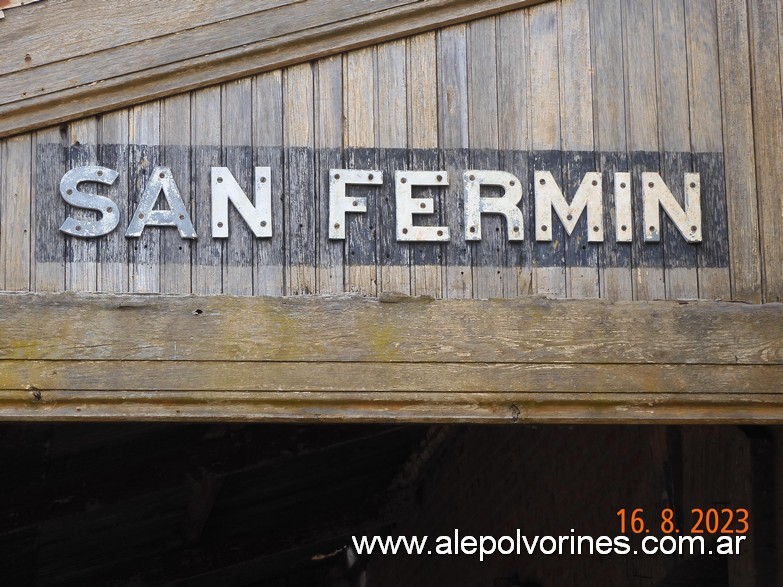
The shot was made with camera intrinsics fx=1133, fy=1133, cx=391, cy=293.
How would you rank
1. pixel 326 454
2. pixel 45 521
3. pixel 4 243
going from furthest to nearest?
pixel 326 454 < pixel 45 521 < pixel 4 243

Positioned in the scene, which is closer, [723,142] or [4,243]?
[4,243]

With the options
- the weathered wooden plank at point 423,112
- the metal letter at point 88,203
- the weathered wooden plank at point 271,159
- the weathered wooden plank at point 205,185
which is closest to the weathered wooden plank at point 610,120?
the weathered wooden plank at point 423,112

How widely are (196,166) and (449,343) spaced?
104 centimetres

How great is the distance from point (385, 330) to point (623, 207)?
0.97m

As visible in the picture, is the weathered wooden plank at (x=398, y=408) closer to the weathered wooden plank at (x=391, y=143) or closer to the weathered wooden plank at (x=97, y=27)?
the weathered wooden plank at (x=391, y=143)

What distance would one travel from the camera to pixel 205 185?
3832 mm

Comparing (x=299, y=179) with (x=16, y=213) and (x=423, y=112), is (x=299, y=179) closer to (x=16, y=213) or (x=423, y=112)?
(x=423, y=112)

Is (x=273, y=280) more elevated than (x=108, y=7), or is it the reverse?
(x=108, y=7)

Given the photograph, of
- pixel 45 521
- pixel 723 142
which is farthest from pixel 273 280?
pixel 45 521

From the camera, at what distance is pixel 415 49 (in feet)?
13.2

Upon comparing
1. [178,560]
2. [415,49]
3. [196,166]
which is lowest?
[178,560]

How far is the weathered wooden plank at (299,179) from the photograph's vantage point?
3.84 metres

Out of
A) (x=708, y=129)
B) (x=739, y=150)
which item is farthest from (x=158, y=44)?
(x=739, y=150)

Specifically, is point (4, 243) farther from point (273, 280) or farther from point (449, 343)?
point (449, 343)
